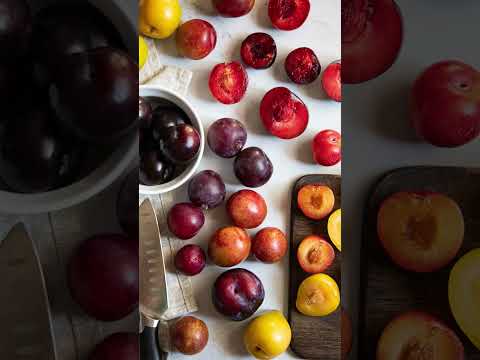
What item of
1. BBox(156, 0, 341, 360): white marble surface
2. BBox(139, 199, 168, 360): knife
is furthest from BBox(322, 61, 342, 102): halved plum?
BBox(139, 199, 168, 360): knife

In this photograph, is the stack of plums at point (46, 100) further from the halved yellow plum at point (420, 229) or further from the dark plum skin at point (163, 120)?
the halved yellow plum at point (420, 229)

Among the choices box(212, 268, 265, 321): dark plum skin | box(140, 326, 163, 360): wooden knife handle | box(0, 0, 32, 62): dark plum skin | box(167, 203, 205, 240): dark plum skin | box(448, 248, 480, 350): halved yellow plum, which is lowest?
box(448, 248, 480, 350): halved yellow plum

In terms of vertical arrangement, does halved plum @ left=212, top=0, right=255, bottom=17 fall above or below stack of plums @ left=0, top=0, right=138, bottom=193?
above

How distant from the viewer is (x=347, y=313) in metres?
0.28

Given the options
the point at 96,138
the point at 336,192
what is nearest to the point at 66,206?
the point at 96,138

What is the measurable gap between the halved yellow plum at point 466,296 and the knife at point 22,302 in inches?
9.3

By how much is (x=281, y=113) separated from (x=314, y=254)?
7cm

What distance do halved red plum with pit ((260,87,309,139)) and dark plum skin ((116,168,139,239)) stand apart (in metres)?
0.08

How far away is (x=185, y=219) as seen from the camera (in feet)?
0.74

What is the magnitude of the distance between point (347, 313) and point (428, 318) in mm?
51

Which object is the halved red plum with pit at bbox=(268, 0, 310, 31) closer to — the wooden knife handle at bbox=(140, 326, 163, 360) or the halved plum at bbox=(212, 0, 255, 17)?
the halved plum at bbox=(212, 0, 255, 17)

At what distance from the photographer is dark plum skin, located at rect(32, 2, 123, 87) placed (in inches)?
10.6

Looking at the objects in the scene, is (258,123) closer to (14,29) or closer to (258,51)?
(258,51)

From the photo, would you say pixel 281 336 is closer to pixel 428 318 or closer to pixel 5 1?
pixel 428 318
